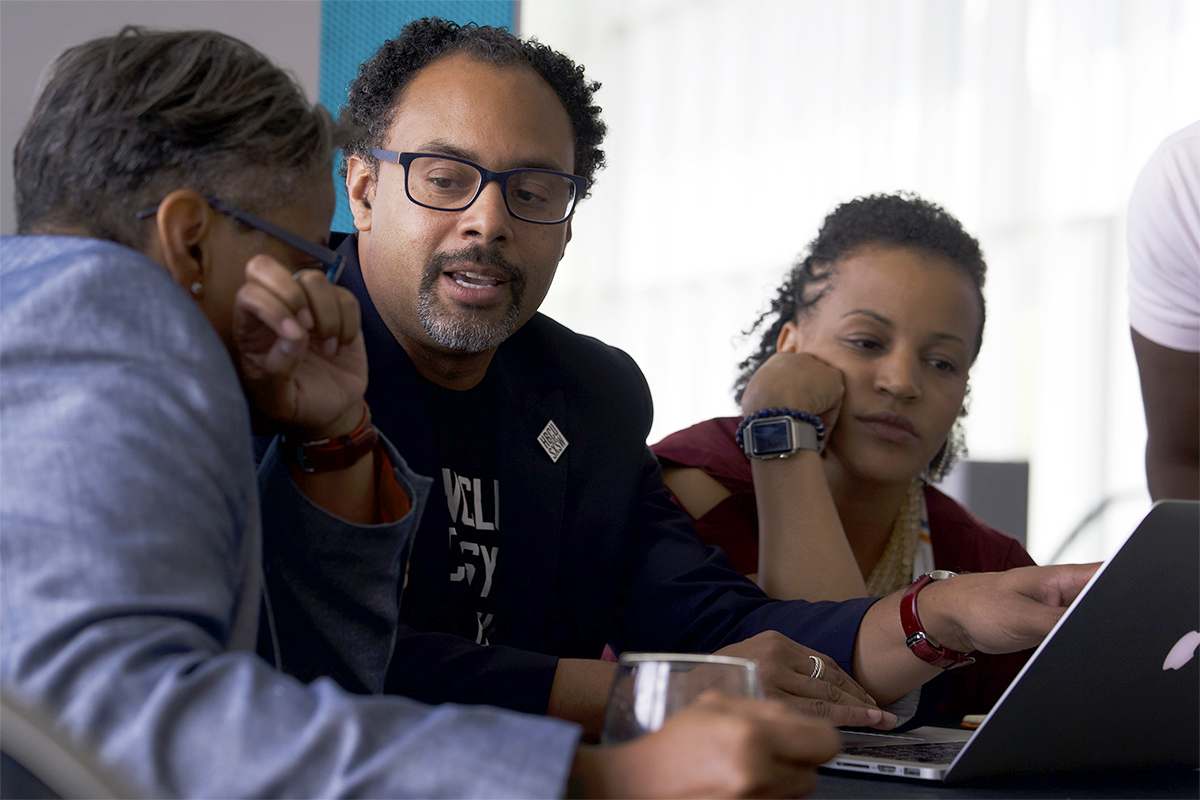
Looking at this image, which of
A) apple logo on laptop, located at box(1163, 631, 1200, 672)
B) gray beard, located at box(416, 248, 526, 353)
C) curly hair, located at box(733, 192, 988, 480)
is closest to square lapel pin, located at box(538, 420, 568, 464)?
gray beard, located at box(416, 248, 526, 353)

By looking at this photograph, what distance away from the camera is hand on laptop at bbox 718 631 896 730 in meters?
1.05

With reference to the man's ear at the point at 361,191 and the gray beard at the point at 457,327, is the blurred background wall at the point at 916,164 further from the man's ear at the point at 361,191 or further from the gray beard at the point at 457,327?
the gray beard at the point at 457,327

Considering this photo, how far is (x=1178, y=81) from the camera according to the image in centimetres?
328

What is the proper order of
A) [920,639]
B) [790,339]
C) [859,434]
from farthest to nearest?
[790,339] → [859,434] → [920,639]

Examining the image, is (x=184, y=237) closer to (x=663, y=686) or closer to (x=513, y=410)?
(x=663, y=686)

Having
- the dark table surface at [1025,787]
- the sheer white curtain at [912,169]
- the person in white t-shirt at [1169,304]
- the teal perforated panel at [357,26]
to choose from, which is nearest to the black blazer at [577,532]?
the dark table surface at [1025,787]

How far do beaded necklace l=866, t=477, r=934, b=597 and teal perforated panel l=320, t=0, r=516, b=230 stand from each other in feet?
4.25

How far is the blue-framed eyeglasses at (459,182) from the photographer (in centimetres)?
135

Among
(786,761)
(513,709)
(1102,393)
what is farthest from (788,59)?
(786,761)

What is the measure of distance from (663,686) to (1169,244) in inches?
52.2

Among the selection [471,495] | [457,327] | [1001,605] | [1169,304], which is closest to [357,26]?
[457,327]

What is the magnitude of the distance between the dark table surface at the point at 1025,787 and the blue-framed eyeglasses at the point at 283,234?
0.55 m

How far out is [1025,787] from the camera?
0.80m

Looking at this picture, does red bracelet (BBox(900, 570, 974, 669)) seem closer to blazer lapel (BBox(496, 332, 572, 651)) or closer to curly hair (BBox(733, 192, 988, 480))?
blazer lapel (BBox(496, 332, 572, 651))
